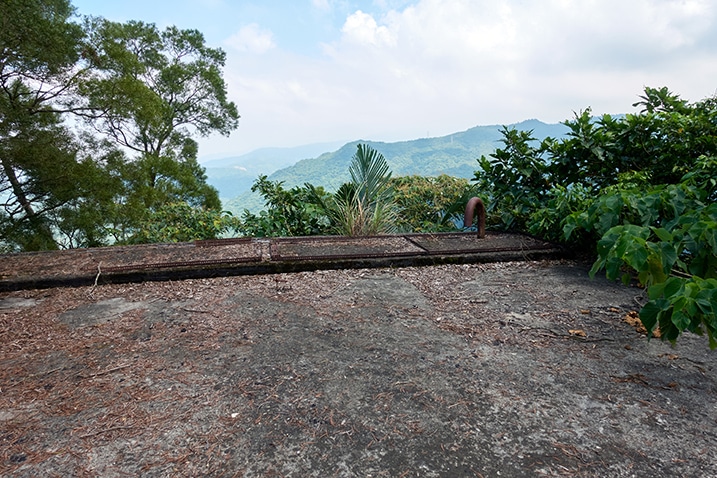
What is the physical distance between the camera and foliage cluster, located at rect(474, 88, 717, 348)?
120cm

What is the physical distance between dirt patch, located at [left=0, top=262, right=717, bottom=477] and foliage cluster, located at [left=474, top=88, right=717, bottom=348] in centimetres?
27

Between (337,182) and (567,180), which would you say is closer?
(567,180)

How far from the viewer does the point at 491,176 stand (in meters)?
3.57

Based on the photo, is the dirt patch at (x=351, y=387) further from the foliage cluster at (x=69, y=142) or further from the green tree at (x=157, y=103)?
the green tree at (x=157, y=103)

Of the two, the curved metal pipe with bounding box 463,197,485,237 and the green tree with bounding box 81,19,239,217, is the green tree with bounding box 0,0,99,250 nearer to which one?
the green tree with bounding box 81,19,239,217

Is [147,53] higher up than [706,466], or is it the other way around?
[147,53]

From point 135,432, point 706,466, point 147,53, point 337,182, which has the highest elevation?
point 147,53

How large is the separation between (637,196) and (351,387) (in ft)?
5.86

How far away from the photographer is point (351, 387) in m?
1.34

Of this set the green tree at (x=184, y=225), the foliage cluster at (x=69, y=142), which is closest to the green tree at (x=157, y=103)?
the foliage cluster at (x=69, y=142)

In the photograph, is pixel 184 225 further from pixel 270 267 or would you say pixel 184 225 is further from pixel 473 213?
pixel 473 213

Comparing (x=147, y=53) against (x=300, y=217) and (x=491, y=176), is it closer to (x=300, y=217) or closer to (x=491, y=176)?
(x=300, y=217)

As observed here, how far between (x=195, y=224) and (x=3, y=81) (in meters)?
6.18

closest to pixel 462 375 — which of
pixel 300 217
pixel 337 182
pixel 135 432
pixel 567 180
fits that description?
pixel 135 432
